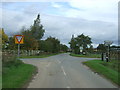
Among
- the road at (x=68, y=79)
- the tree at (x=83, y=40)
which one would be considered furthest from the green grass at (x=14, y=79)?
the tree at (x=83, y=40)

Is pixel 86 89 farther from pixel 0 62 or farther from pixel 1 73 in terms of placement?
pixel 0 62

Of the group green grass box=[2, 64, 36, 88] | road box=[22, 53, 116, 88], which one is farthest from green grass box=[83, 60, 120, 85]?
green grass box=[2, 64, 36, 88]

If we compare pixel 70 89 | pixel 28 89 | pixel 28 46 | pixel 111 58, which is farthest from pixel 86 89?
pixel 28 46

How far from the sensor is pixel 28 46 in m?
59.8

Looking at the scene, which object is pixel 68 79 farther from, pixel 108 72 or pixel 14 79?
pixel 108 72

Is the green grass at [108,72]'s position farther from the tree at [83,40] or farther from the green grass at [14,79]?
the tree at [83,40]

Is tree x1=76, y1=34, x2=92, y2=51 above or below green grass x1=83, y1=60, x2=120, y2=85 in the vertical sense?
above

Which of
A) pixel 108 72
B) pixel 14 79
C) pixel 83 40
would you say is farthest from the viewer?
pixel 83 40

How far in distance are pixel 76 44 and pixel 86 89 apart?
8373 centimetres

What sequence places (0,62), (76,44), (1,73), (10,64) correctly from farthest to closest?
1. (76,44)
2. (10,64)
3. (0,62)
4. (1,73)

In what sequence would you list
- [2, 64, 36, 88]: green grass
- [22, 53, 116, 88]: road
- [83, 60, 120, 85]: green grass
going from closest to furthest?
[2, 64, 36, 88]: green grass
[22, 53, 116, 88]: road
[83, 60, 120, 85]: green grass

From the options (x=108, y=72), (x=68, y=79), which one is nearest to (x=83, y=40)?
(x=108, y=72)

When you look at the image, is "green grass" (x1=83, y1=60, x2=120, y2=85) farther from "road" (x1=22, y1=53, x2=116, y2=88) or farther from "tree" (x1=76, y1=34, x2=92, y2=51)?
"tree" (x1=76, y1=34, x2=92, y2=51)

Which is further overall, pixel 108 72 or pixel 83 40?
pixel 83 40
